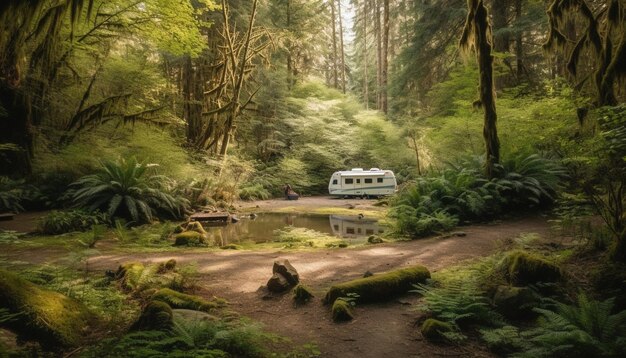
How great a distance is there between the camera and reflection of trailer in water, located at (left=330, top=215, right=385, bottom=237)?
12000 millimetres

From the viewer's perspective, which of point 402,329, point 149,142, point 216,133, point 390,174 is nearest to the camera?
point 402,329

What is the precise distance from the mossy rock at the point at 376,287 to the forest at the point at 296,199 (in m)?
0.02

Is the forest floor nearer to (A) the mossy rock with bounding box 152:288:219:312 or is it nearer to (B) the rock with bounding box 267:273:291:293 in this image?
(B) the rock with bounding box 267:273:291:293

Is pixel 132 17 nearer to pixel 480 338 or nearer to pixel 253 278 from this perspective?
pixel 253 278

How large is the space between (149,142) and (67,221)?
611cm

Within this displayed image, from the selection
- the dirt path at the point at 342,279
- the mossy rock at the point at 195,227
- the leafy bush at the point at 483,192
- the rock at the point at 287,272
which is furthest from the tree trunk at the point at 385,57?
the rock at the point at 287,272

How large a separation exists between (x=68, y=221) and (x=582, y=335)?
10.6 m

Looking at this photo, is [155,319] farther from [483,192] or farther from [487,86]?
[487,86]

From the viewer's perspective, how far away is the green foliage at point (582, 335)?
275cm

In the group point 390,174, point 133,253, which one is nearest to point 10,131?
point 133,253

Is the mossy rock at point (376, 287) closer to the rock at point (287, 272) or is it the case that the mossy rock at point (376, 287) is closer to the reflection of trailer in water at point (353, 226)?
the rock at point (287, 272)

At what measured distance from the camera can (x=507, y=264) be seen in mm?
4484

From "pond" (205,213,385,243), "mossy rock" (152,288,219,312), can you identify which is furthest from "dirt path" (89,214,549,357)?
"pond" (205,213,385,243)

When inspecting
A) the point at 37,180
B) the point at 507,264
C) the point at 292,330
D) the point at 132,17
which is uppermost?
the point at 132,17
